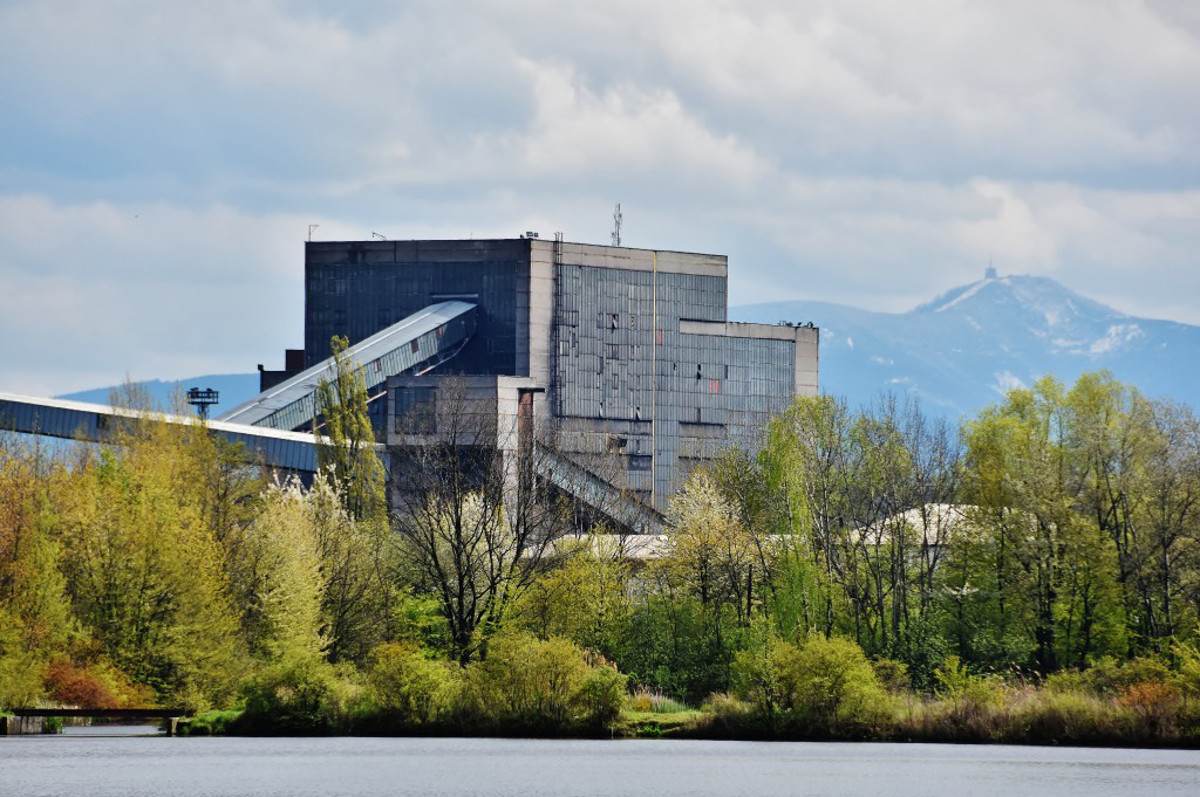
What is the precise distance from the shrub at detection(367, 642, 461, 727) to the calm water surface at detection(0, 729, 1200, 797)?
1.73 metres

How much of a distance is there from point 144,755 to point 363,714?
11.4 meters

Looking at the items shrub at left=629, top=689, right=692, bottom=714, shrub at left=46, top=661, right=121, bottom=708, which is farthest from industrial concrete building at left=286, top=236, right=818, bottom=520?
shrub at left=46, top=661, right=121, bottom=708

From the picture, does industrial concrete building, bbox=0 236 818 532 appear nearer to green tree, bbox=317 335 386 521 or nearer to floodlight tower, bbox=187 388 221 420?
floodlight tower, bbox=187 388 221 420

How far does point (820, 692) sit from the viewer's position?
2677 inches

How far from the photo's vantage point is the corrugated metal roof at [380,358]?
14825cm

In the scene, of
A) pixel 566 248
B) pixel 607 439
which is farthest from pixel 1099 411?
pixel 566 248

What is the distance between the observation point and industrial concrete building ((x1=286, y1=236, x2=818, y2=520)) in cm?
16138

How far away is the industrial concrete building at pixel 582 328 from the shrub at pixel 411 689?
277 ft

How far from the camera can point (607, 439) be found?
452ft

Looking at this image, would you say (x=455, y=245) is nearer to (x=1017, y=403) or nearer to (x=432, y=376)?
(x=432, y=376)

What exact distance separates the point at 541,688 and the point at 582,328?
96.1 metres

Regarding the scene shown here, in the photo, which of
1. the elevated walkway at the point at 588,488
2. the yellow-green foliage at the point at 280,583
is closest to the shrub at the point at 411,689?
the yellow-green foliage at the point at 280,583

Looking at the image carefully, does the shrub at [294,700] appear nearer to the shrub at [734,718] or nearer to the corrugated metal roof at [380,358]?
the shrub at [734,718]

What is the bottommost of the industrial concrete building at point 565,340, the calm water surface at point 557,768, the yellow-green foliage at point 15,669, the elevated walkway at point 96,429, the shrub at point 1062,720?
the calm water surface at point 557,768
